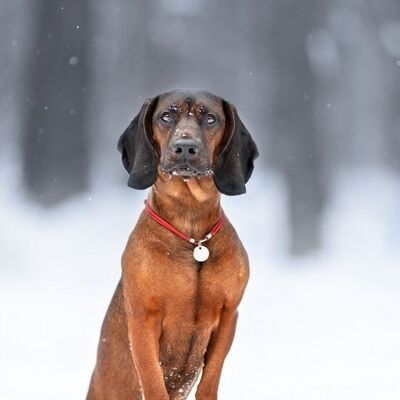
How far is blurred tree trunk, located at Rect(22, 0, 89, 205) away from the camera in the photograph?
11464mm

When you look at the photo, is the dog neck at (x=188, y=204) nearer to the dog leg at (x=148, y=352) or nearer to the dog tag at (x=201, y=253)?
the dog tag at (x=201, y=253)

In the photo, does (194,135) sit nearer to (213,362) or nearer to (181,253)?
(181,253)

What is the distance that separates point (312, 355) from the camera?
6312 millimetres

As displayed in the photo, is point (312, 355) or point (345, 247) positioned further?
point (345, 247)

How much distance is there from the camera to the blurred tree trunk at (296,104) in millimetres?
11469

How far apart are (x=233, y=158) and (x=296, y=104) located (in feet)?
25.5

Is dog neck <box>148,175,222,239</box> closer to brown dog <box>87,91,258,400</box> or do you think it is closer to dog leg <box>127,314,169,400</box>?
brown dog <box>87,91,258,400</box>

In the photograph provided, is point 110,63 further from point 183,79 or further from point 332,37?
point 332,37

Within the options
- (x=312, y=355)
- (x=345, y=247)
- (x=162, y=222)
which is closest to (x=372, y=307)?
(x=312, y=355)

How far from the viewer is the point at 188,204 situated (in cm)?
404

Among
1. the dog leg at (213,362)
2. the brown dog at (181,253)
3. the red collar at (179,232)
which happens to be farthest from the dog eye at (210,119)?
the dog leg at (213,362)

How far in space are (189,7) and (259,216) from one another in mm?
2530

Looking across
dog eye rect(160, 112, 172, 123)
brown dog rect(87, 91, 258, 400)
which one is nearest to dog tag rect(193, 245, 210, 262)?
brown dog rect(87, 91, 258, 400)

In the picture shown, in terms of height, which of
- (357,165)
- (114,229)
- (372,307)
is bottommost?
(372,307)
